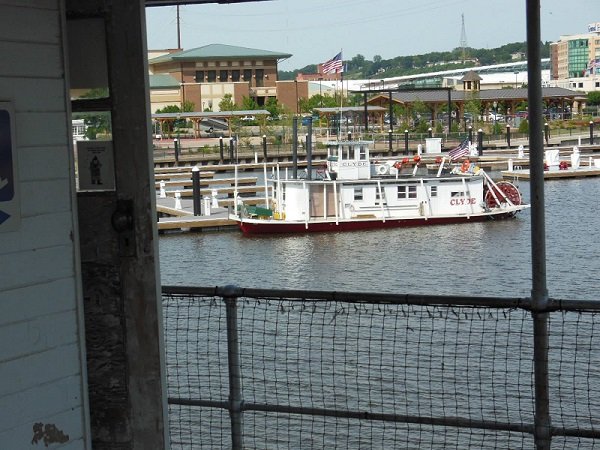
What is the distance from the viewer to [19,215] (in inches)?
150

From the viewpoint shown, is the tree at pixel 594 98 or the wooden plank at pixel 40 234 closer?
the wooden plank at pixel 40 234

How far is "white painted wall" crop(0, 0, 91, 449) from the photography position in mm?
3805

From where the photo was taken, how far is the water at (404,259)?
27.1 m

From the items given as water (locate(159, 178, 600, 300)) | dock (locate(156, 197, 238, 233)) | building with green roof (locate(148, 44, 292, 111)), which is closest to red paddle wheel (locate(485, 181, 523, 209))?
water (locate(159, 178, 600, 300))

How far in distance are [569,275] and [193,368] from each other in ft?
54.5

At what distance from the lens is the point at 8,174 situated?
3.77 m

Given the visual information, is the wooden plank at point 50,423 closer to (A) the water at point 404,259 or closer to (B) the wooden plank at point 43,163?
(B) the wooden plank at point 43,163

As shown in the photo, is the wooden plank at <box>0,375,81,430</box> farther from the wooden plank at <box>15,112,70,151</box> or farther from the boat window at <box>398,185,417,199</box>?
the boat window at <box>398,185,417,199</box>

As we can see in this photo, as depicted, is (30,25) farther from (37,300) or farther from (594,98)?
(594,98)

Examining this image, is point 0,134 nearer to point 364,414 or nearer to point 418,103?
point 364,414

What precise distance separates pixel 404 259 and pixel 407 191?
7346mm

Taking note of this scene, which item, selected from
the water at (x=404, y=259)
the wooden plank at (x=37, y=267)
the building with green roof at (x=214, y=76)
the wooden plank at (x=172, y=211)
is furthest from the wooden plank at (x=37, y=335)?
the building with green roof at (x=214, y=76)

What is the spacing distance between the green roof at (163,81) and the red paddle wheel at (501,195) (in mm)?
52666

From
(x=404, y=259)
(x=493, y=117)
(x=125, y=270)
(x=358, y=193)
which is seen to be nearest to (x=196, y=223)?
(x=358, y=193)
